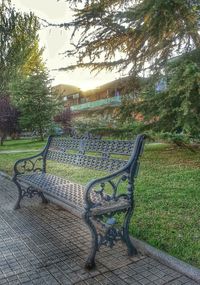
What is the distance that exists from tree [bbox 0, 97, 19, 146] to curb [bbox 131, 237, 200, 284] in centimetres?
2301

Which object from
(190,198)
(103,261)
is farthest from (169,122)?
(103,261)

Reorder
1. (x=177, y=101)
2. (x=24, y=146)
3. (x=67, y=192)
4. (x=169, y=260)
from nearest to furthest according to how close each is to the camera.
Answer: (x=169, y=260), (x=67, y=192), (x=177, y=101), (x=24, y=146)

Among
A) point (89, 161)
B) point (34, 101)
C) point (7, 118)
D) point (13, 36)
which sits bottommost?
point (89, 161)

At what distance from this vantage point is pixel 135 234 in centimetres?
379

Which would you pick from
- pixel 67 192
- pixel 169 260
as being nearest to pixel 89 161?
pixel 67 192

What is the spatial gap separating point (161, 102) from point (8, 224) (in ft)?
20.1

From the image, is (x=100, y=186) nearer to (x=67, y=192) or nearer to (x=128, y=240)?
(x=67, y=192)

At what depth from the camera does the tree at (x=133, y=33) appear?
27.0 feet

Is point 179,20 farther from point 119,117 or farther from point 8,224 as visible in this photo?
point 8,224

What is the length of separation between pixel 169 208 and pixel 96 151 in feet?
4.84

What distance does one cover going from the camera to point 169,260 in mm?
3068

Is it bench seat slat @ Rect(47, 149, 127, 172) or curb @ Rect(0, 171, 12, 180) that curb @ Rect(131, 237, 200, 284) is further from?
curb @ Rect(0, 171, 12, 180)

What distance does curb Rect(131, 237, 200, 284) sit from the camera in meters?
2.84

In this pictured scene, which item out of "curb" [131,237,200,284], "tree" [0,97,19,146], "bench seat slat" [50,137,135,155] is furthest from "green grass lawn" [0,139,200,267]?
"tree" [0,97,19,146]
